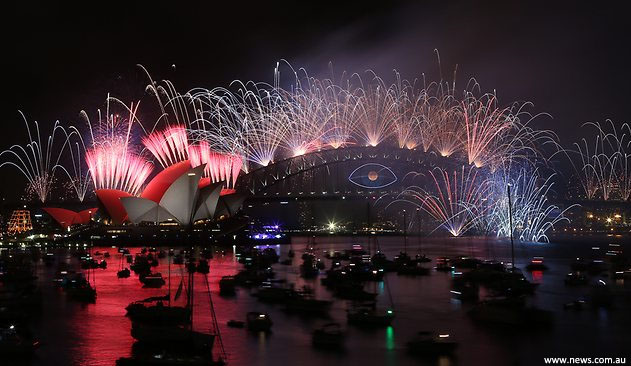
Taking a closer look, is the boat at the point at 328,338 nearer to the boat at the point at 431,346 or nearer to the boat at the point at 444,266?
the boat at the point at 431,346

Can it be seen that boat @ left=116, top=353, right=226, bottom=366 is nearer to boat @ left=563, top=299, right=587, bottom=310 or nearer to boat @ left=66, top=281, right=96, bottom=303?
boat @ left=66, top=281, right=96, bottom=303

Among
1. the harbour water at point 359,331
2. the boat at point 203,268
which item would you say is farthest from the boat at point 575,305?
the boat at point 203,268

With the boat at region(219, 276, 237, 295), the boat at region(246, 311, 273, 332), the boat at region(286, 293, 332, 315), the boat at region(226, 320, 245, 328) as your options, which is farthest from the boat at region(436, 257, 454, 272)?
the boat at region(246, 311, 273, 332)

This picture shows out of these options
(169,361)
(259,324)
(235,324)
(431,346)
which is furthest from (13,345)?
(431,346)

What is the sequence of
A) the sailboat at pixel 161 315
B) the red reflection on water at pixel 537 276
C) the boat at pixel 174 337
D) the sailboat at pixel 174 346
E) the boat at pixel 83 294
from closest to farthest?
1. the sailboat at pixel 174 346
2. the boat at pixel 174 337
3. the sailboat at pixel 161 315
4. the boat at pixel 83 294
5. the red reflection on water at pixel 537 276

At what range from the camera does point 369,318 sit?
28.8 metres

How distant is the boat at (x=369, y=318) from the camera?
28641mm

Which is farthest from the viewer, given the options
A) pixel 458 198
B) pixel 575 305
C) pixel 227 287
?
pixel 458 198

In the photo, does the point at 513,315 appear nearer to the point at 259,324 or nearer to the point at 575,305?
the point at 575,305

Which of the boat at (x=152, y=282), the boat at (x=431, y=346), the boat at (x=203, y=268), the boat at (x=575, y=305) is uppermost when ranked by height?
the boat at (x=203, y=268)

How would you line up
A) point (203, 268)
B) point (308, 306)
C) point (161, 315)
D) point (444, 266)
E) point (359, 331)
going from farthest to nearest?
1. point (444, 266)
2. point (203, 268)
3. point (308, 306)
4. point (161, 315)
5. point (359, 331)

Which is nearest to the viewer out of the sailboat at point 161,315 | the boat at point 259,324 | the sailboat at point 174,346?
the sailboat at point 174,346

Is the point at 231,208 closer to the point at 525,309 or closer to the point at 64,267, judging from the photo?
the point at 64,267

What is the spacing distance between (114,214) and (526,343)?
6473 cm
